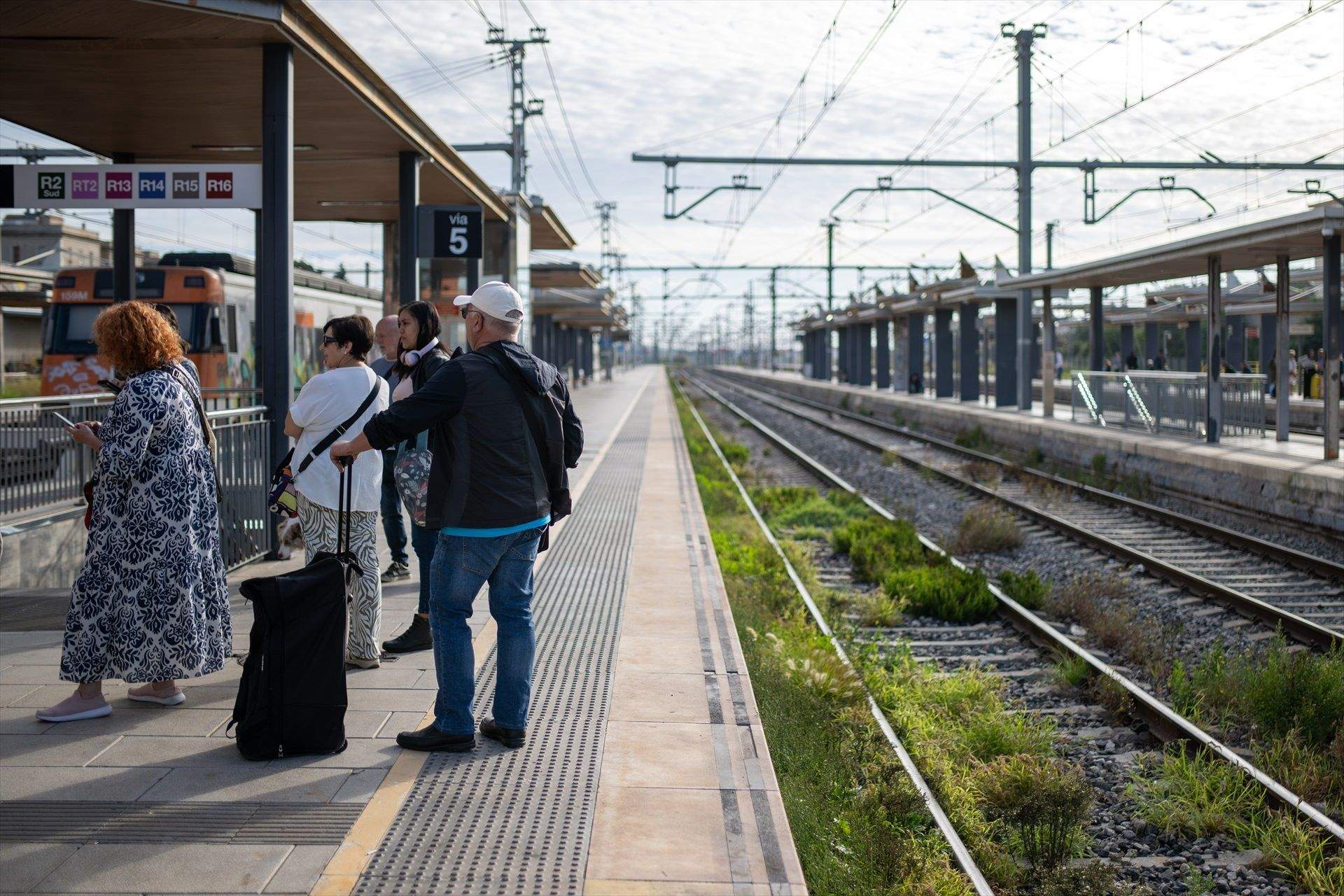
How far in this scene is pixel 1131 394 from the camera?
907 inches

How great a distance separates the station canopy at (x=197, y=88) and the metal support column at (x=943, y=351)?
25.3 metres

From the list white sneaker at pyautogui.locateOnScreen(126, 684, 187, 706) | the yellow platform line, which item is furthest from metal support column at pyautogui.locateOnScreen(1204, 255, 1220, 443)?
white sneaker at pyautogui.locateOnScreen(126, 684, 187, 706)

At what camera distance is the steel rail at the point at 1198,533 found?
29.0ft

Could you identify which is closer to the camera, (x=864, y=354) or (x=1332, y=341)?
(x=1332, y=341)

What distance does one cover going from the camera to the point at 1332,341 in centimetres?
1761

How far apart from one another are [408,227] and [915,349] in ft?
103

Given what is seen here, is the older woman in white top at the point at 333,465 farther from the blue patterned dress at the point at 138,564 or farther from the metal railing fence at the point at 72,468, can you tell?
the metal railing fence at the point at 72,468

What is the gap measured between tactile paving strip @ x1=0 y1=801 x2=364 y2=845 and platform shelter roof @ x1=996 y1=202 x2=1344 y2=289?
14.6m

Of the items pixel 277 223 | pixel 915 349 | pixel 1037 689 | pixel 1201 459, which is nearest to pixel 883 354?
pixel 915 349

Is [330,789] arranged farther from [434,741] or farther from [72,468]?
[72,468]

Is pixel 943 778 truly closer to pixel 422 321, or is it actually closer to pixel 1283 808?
pixel 1283 808

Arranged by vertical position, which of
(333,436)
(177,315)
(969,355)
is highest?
(969,355)

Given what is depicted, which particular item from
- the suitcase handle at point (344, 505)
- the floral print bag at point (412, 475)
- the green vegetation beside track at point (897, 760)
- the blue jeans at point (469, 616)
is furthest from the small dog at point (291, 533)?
the green vegetation beside track at point (897, 760)

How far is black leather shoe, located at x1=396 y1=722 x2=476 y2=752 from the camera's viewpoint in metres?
5.06
